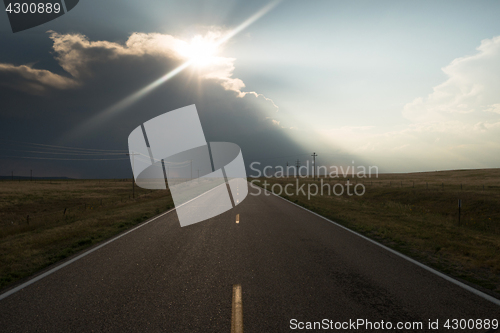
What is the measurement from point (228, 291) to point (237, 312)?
0.79m

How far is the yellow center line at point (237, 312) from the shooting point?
3.38 m

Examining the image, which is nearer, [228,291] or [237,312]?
[237,312]

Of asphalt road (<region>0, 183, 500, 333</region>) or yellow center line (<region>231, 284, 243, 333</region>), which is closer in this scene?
yellow center line (<region>231, 284, 243, 333</region>)

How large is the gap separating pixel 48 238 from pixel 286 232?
8.41 m

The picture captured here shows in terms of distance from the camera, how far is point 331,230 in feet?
33.5

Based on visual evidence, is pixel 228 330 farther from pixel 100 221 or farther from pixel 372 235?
pixel 100 221

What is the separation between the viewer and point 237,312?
380cm

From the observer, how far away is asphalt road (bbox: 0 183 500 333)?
145 inches

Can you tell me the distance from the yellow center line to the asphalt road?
0.23 feet

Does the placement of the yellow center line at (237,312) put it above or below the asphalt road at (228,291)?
above

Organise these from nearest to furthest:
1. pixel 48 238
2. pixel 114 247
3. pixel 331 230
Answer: pixel 114 247 < pixel 48 238 < pixel 331 230

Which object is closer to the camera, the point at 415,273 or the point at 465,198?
the point at 415,273

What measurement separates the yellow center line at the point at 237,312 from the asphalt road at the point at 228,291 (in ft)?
0.23

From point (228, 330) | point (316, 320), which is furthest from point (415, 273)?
point (228, 330)
